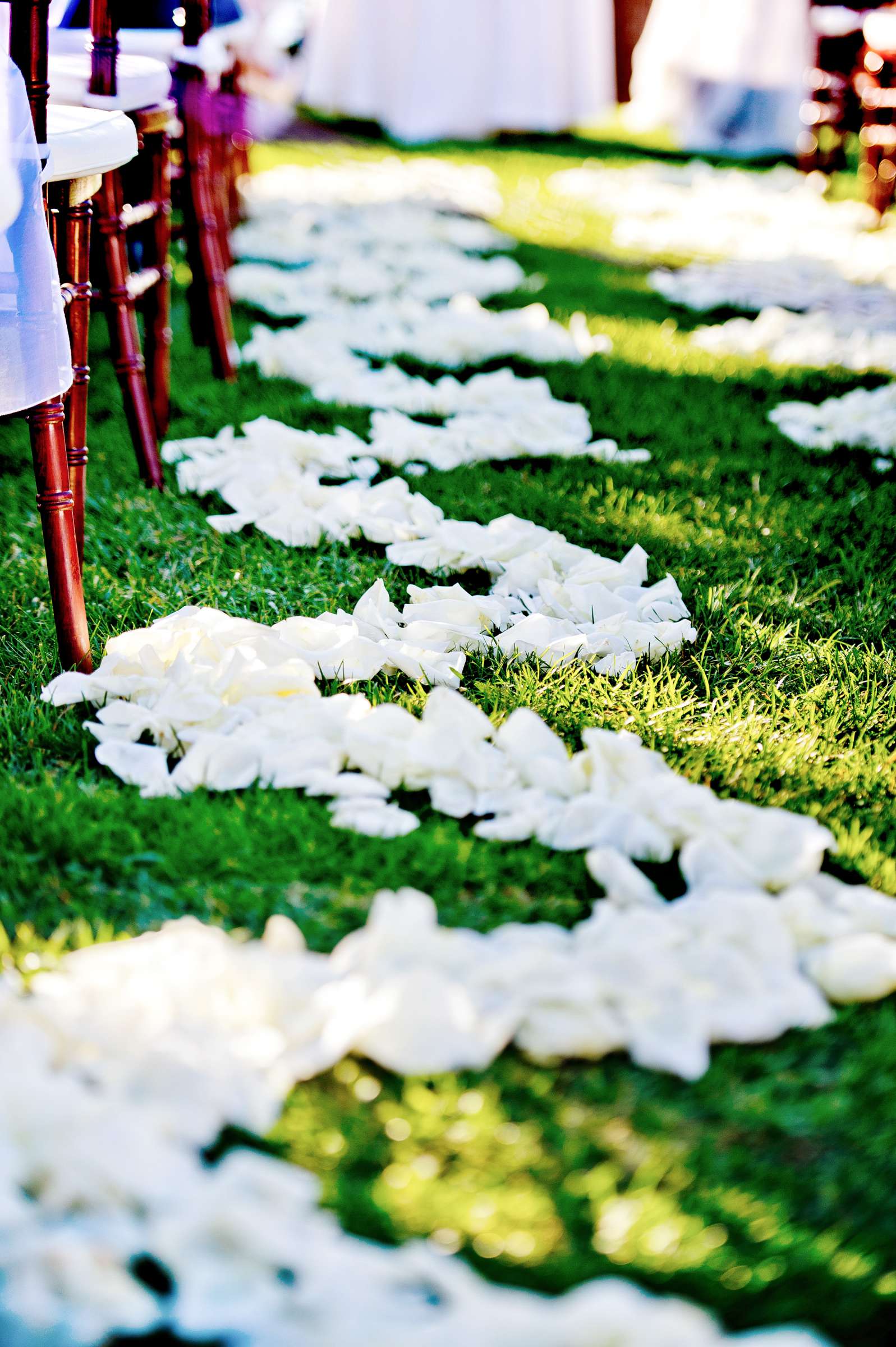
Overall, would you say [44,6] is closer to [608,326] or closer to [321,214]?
[608,326]

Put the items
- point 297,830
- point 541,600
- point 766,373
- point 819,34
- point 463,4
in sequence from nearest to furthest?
point 297,830
point 541,600
point 766,373
point 819,34
point 463,4

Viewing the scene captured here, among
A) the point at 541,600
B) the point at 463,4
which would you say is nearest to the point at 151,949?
the point at 541,600

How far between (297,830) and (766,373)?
2.41m

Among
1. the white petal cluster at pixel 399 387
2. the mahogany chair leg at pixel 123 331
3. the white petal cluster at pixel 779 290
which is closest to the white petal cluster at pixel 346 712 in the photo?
the mahogany chair leg at pixel 123 331

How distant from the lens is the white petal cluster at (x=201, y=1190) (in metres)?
0.78

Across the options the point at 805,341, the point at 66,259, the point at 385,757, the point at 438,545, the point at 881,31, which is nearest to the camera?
the point at 385,757

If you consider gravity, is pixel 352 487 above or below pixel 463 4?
below

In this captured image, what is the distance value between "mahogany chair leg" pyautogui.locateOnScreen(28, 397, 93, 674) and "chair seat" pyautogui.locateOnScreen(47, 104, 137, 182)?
0.33 meters

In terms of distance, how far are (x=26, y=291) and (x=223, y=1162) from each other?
1025 mm

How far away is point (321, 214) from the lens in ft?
17.5

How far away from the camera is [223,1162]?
3.02 feet

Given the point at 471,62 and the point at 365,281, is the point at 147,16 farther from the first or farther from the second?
the point at 471,62

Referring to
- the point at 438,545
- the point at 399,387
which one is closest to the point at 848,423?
the point at 399,387

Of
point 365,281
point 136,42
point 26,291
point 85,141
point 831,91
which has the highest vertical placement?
point 136,42
